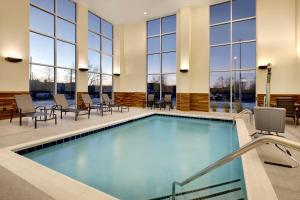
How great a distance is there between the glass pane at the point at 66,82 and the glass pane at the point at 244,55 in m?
8.20

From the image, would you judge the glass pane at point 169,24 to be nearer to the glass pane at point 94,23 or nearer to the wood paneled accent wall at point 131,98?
the glass pane at point 94,23

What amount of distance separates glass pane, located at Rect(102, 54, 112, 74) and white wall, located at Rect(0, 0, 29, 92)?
4.77 metres

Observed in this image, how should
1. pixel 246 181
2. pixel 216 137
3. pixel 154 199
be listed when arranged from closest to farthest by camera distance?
pixel 246 181 → pixel 154 199 → pixel 216 137

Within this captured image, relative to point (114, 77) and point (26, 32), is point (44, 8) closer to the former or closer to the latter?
point (26, 32)

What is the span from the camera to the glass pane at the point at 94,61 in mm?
10648

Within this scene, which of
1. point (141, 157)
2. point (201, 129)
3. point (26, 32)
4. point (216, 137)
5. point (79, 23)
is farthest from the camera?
point (79, 23)

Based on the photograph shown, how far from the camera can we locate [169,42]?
11141 mm

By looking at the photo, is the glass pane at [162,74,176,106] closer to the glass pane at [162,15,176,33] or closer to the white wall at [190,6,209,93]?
the white wall at [190,6,209,93]

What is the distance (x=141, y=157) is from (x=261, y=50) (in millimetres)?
7735

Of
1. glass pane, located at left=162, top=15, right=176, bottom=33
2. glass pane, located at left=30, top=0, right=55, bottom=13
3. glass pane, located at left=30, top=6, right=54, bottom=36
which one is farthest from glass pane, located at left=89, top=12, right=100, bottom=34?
glass pane, located at left=162, top=15, right=176, bottom=33

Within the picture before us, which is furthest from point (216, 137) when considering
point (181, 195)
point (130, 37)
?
point (130, 37)

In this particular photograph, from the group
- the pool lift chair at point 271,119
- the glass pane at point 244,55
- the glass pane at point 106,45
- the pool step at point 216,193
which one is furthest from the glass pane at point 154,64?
the pool step at point 216,193

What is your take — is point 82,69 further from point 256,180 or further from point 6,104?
point 256,180

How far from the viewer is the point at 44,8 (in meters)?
7.96
